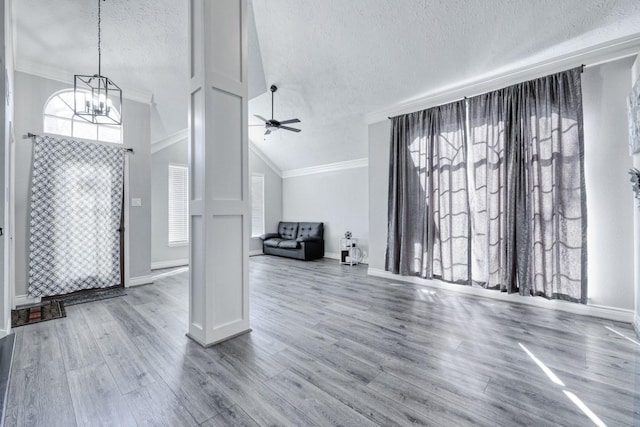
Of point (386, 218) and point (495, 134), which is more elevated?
point (495, 134)

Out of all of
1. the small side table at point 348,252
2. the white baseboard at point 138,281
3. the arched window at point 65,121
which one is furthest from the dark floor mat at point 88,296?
the small side table at point 348,252

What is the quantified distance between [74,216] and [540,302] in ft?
20.7

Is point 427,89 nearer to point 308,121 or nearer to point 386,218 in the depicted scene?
point 386,218

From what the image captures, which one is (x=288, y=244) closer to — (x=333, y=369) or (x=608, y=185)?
Answer: (x=333, y=369)

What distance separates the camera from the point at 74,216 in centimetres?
384

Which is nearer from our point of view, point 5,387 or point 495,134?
point 5,387

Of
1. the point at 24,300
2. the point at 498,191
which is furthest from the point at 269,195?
the point at 498,191

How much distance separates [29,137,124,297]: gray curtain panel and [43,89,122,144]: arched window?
0.88ft

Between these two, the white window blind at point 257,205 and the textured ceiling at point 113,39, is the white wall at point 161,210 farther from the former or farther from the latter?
the white window blind at point 257,205

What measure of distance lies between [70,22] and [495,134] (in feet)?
17.9

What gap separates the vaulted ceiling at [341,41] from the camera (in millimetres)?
2867

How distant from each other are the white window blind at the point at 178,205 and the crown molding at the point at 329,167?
2.98 meters

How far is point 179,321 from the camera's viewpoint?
9.56ft

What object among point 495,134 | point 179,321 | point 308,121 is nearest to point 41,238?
point 179,321
